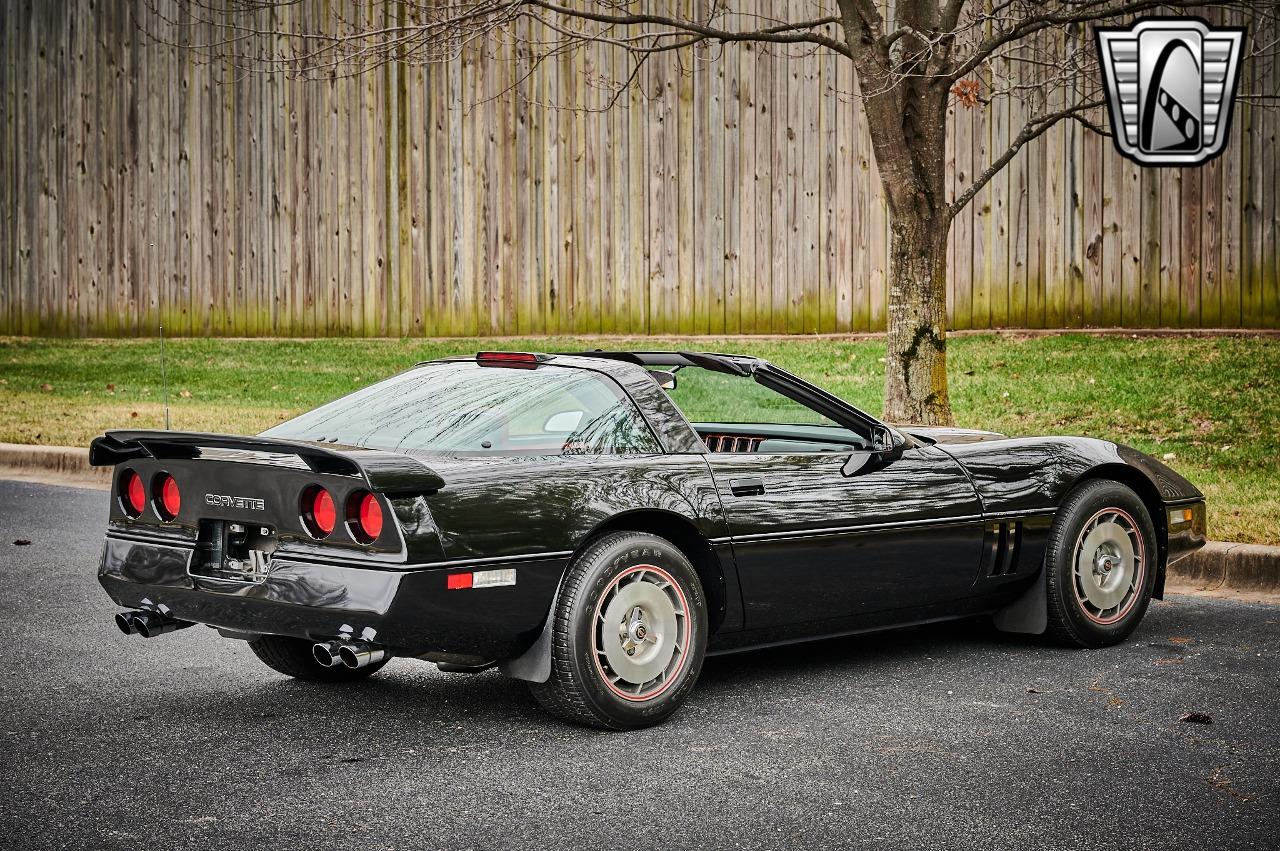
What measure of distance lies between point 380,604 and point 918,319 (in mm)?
5552

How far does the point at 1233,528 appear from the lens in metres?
7.62

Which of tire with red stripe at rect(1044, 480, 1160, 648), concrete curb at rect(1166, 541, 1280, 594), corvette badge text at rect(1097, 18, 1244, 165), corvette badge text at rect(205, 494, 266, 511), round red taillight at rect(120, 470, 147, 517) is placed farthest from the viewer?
corvette badge text at rect(1097, 18, 1244, 165)

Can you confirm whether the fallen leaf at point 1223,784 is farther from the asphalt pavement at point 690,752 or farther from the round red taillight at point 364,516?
the round red taillight at point 364,516

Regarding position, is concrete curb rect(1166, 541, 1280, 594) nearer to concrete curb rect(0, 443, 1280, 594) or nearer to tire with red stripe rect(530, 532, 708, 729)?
concrete curb rect(0, 443, 1280, 594)

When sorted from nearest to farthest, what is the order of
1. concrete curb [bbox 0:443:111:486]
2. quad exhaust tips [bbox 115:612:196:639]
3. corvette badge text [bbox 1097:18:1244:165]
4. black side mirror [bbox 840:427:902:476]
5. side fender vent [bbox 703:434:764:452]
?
quad exhaust tips [bbox 115:612:196:639] → black side mirror [bbox 840:427:902:476] → side fender vent [bbox 703:434:764:452] → corvette badge text [bbox 1097:18:1244:165] → concrete curb [bbox 0:443:111:486]

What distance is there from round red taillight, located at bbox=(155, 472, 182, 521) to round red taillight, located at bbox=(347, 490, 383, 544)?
2.58ft

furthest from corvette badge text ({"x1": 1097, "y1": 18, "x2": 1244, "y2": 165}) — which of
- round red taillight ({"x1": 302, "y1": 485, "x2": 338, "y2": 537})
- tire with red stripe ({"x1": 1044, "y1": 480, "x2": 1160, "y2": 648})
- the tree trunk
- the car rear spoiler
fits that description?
round red taillight ({"x1": 302, "y1": 485, "x2": 338, "y2": 537})

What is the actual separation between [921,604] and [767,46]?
31.4 ft

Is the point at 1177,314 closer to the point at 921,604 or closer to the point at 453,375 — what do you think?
the point at 921,604

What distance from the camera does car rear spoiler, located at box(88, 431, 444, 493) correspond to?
4121mm

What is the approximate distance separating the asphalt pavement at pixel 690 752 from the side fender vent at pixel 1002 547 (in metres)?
0.35

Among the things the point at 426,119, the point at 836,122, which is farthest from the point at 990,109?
the point at 426,119

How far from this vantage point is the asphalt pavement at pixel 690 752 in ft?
11.8

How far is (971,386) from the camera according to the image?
1195 centimetres
